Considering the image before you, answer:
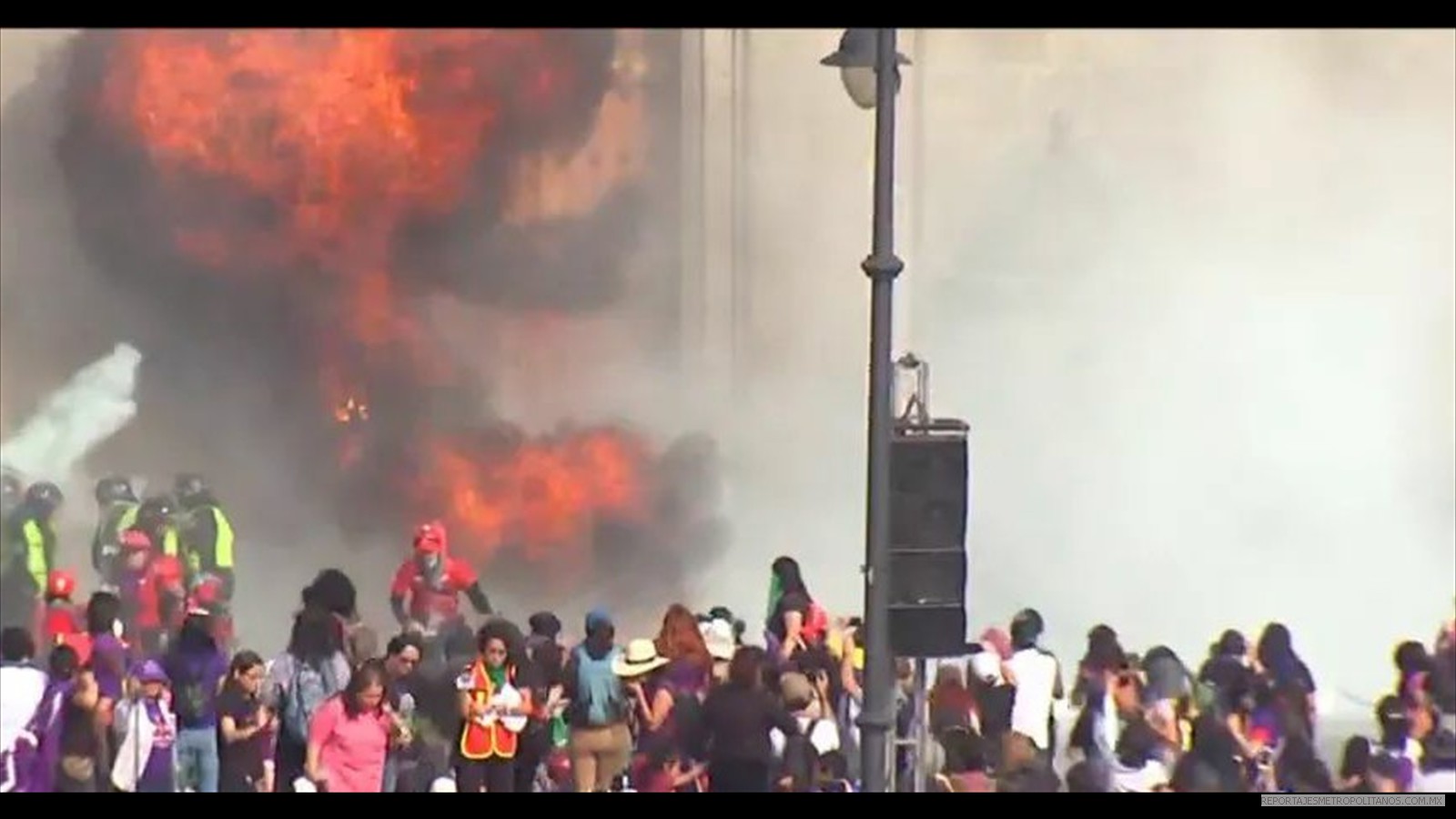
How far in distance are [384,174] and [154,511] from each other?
9.98 feet

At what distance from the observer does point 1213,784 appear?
13070 mm

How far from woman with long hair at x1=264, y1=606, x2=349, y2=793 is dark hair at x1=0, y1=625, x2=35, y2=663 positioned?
4.91 feet

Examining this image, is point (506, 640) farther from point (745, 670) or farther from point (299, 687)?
point (745, 670)

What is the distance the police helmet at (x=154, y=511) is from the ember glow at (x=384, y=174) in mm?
1611

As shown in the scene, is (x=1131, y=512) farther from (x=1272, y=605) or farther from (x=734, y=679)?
(x=734, y=679)

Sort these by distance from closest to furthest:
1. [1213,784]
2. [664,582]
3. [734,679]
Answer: [734,679]
[1213,784]
[664,582]

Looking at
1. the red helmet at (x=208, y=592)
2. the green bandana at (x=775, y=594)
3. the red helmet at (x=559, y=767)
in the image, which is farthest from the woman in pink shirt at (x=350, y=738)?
the red helmet at (x=208, y=592)

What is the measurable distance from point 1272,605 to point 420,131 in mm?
5934

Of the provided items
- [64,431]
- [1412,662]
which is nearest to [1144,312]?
[1412,662]

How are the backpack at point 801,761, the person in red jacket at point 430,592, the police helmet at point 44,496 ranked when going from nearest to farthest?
the backpack at point 801,761 < the person in red jacket at point 430,592 < the police helmet at point 44,496

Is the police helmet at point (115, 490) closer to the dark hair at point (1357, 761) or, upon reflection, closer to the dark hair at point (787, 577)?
the dark hair at point (787, 577)

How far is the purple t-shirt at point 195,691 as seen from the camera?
42.5ft

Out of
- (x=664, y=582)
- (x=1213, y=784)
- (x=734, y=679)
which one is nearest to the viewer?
(x=734, y=679)
